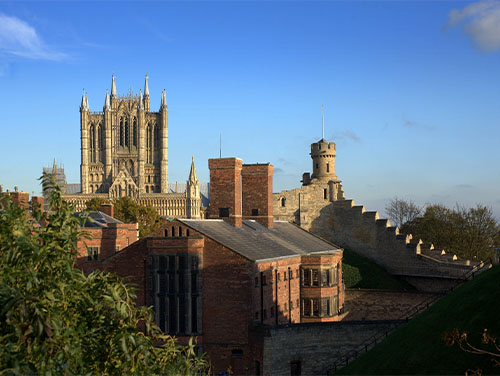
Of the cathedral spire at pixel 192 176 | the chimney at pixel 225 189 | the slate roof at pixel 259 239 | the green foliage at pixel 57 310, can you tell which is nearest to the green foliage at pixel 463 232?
the slate roof at pixel 259 239

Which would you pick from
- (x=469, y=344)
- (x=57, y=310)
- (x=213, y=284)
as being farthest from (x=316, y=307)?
(x=57, y=310)

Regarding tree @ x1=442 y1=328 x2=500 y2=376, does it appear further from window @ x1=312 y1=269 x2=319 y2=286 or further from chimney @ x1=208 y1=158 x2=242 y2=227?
chimney @ x1=208 y1=158 x2=242 y2=227

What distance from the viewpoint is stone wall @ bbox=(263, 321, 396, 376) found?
38906 mm

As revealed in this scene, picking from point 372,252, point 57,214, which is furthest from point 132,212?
point 57,214

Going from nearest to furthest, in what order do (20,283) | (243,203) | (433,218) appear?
(20,283) < (243,203) < (433,218)

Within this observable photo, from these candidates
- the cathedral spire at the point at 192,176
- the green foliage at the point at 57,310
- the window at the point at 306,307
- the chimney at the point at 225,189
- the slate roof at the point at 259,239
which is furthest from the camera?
the cathedral spire at the point at 192,176

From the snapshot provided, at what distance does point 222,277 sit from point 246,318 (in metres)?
3.01

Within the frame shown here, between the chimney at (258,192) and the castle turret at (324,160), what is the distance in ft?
101

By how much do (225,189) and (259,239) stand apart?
4948mm

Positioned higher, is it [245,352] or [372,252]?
[372,252]

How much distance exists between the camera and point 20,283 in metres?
13.5

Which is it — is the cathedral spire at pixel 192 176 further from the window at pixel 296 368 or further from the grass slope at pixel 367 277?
the window at pixel 296 368

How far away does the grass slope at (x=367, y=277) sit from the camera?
6894 cm

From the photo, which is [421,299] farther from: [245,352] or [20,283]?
[20,283]
